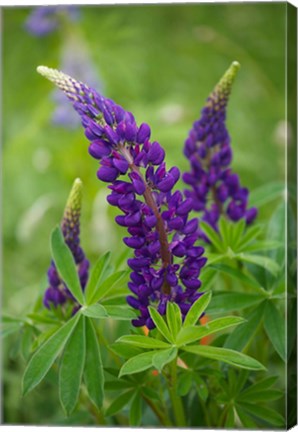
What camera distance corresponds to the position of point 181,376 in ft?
4.23

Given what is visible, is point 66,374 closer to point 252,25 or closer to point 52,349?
point 52,349

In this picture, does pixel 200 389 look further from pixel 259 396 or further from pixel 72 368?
pixel 72 368

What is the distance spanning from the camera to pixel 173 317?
3.78 feet

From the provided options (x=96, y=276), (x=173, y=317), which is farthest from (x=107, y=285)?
(x=173, y=317)

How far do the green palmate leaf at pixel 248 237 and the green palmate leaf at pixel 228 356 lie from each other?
251mm

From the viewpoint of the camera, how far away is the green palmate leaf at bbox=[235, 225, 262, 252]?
1.39m

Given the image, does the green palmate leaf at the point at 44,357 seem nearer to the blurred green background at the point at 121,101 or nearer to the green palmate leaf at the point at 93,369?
the green palmate leaf at the point at 93,369

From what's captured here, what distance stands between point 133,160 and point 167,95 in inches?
41.6

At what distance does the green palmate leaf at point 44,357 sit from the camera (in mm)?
1193

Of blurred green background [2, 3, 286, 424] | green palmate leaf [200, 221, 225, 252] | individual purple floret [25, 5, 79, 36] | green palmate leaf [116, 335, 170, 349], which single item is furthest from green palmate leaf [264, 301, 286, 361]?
individual purple floret [25, 5, 79, 36]

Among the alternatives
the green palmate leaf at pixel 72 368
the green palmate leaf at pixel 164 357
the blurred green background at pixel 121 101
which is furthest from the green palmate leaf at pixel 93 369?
the blurred green background at pixel 121 101

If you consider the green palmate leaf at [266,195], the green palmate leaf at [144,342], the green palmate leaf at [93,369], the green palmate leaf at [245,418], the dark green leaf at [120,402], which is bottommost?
the green palmate leaf at [245,418]

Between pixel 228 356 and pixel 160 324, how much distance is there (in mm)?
99

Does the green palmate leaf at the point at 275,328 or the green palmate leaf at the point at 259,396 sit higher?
the green palmate leaf at the point at 275,328
